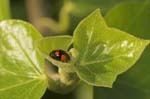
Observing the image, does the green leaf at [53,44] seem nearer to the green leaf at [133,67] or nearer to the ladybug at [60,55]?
the ladybug at [60,55]

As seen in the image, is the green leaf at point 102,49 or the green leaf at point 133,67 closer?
the green leaf at point 102,49

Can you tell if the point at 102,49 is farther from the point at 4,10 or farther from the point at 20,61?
the point at 4,10

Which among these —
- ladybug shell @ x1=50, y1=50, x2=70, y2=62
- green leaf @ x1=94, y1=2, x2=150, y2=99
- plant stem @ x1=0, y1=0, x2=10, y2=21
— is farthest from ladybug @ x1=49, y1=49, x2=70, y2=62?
plant stem @ x1=0, y1=0, x2=10, y2=21

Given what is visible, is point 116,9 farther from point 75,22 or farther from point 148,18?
point 75,22

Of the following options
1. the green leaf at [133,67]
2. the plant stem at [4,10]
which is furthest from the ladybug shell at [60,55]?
the plant stem at [4,10]

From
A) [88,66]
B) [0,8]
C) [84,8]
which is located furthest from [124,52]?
[84,8]
